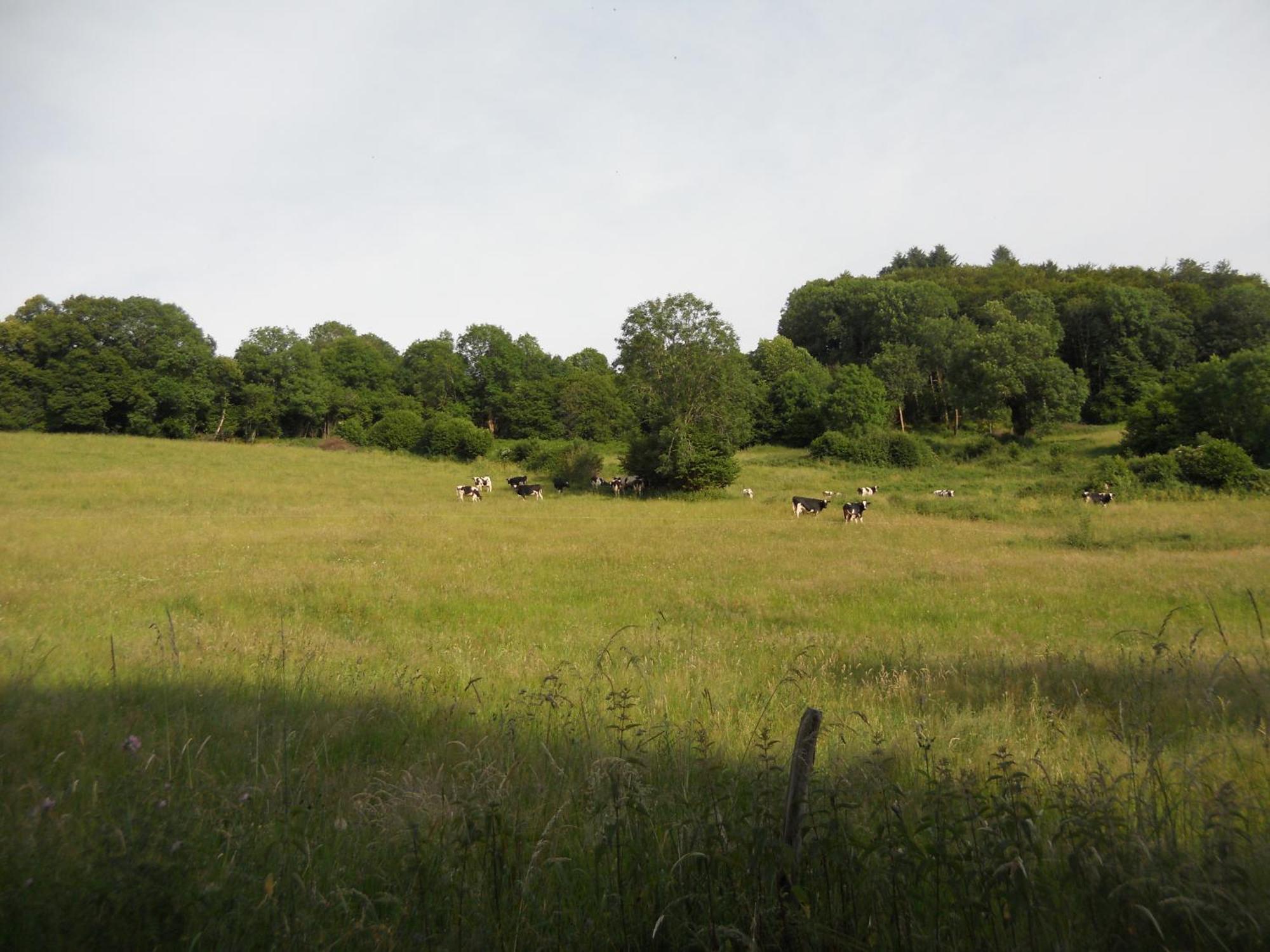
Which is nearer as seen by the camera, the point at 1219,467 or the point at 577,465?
the point at 1219,467

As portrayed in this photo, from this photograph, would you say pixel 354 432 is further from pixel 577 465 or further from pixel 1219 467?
pixel 1219 467

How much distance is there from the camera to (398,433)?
6581 centimetres

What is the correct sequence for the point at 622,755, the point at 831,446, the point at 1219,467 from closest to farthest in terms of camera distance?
the point at 622,755, the point at 1219,467, the point at 831,446

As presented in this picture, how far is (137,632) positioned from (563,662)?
226 inches

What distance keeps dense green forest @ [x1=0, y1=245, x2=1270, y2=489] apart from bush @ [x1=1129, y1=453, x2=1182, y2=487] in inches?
243

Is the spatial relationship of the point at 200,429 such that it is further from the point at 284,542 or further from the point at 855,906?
the point at 855,906

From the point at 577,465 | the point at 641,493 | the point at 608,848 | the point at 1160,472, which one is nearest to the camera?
the point at 608,848

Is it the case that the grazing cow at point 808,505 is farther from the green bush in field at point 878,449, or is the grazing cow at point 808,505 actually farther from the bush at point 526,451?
the bush at point 526,451

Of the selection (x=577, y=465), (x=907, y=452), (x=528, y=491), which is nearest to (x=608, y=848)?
(x=528, y=491)

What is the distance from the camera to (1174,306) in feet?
238

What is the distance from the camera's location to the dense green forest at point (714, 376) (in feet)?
137

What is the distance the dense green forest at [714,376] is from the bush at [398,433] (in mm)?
173

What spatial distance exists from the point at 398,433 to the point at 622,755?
6567 cm

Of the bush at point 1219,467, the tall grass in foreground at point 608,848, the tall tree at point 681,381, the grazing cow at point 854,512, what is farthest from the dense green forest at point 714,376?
the tall grass in foreground at point 608,848
